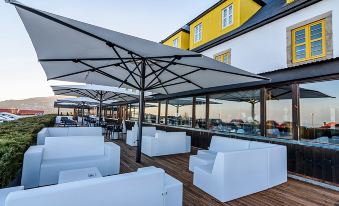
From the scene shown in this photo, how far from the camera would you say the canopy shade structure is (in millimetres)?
4977

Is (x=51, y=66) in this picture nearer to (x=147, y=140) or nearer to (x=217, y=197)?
(x=147, y=140)

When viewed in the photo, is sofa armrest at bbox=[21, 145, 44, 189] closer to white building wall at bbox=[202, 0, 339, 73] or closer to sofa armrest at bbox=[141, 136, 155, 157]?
sofa armrest at bbox=[141, 136, 155, 157]

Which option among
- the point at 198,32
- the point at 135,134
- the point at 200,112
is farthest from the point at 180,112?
the point at 198,32

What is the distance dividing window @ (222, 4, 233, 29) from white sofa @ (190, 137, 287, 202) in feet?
20.0

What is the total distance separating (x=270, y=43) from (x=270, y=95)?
1780mm

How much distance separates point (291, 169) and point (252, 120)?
1.92 meters

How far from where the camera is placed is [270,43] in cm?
609

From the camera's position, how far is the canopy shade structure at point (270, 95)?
16.3ft

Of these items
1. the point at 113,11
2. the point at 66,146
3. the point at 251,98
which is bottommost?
the point at 66,146

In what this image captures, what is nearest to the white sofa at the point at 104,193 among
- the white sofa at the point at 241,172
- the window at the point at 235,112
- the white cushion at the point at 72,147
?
the white sofa at the point at 241,172

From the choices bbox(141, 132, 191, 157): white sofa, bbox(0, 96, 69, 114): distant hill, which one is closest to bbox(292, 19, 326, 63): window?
bbox(141, 132, 191, 157): white sofa

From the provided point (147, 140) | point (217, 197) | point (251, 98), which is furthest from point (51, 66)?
point (251, 98)

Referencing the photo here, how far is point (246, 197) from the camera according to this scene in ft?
11.4

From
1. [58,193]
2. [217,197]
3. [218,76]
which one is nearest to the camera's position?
[58,193]
